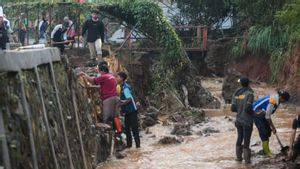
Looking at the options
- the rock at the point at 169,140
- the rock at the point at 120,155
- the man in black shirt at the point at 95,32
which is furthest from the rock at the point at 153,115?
the rock at the point at 120,155

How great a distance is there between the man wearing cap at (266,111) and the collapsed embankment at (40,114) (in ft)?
11.1

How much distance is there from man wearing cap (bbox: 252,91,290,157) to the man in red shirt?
2.89 m

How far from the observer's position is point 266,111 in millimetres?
10984

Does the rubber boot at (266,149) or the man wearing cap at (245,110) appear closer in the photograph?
the man wearing cap at (245,110)

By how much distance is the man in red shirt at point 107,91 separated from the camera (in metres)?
12.0

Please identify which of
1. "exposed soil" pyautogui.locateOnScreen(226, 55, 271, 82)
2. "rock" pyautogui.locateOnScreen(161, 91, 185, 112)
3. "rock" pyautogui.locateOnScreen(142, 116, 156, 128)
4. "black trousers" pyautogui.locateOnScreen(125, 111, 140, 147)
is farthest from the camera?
"exposed soil" pyautogui.locateOnScreen(226, 55, 271, 82)

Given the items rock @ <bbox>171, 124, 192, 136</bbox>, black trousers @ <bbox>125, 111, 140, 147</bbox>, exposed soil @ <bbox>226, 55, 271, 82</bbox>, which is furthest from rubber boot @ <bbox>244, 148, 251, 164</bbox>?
exposed soil @ <bbox>226, 55, 271, 82</bbox>

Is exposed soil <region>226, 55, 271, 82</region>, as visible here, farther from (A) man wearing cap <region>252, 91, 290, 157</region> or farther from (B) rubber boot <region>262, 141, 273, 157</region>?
(A) man wearing cap <region>252, 91, 290, 157</region>

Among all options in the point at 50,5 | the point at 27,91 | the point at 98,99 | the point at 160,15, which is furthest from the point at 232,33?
the point at 27,91

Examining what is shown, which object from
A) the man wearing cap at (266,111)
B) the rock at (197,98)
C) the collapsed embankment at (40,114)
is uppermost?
the collapsed embankment at (40,114)

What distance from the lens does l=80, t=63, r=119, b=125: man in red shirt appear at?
473 inches

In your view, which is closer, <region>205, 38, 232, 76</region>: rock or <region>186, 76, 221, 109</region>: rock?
<region>186, 76, 221, 109</region>: rock

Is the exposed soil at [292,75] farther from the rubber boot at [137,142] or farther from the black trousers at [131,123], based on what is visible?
the black trousers at [131,123]

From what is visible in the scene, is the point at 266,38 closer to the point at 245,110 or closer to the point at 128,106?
the point at 128,106
